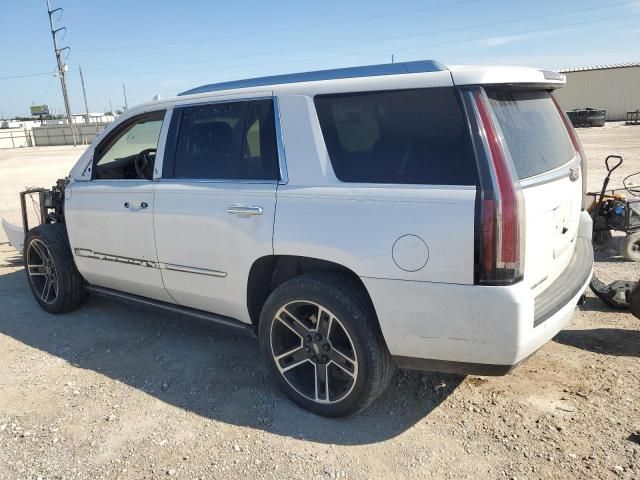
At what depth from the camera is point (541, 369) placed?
11.9 ft

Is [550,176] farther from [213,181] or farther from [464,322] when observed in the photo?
[213,181]

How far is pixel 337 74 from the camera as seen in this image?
3.16 m

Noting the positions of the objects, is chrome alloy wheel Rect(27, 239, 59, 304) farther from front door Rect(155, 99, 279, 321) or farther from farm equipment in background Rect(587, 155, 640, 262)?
farm equipment in background Rect(587, 155, 640, 262)

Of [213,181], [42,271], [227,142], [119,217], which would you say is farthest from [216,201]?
[42,271]

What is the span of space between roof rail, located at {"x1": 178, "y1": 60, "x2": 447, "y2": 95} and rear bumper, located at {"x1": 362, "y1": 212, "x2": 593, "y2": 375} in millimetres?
1136

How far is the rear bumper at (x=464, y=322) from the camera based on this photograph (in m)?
2.53

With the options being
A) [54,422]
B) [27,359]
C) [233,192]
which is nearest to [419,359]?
[233,192]

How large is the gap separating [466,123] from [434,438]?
1.72 meters

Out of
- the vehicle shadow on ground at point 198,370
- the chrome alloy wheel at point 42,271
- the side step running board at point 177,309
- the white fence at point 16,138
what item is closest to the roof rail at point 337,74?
the side step running board at point 177,309

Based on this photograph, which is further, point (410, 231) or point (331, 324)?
point (331, 324)

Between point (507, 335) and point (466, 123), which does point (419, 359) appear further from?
point (466, 123)

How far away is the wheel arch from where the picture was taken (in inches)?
125

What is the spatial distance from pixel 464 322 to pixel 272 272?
136 centimetres

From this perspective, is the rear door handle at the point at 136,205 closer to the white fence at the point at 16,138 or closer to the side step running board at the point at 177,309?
the side step running board at the point at 177,309
